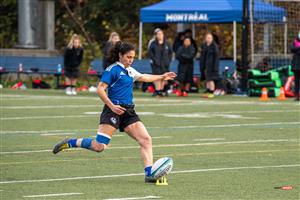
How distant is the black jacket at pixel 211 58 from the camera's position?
1251 inches

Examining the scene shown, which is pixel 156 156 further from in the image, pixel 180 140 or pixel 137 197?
pixel 137 197

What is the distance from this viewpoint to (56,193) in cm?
1185

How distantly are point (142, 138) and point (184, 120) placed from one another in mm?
9343

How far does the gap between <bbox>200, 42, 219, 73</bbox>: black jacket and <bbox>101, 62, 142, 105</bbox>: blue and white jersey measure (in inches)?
729

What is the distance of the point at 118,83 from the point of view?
43.3ft

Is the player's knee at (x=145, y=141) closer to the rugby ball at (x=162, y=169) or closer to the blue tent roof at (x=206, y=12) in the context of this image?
the rugby ball at (x=162, y=169)

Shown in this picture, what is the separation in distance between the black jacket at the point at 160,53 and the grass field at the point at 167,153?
3.65 metres

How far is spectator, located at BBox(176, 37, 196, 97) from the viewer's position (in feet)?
105

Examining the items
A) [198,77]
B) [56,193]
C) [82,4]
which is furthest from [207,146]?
[82,4]

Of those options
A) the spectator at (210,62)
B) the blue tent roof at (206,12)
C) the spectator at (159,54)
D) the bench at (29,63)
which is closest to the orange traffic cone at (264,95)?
the spectator at (210,62)

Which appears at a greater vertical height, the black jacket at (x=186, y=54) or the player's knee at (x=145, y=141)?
the black jacket at (x=186, y=54)

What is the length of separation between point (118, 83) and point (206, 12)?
21.4 metres

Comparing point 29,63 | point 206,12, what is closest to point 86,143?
point 206,12

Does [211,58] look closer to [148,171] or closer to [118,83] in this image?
[118,83]
